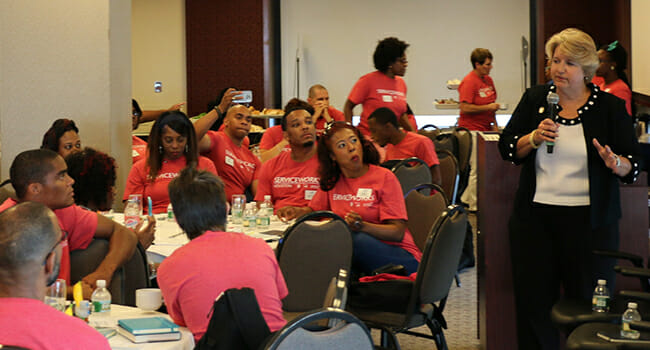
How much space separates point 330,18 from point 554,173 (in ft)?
32.1

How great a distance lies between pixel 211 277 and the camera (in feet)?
8.16

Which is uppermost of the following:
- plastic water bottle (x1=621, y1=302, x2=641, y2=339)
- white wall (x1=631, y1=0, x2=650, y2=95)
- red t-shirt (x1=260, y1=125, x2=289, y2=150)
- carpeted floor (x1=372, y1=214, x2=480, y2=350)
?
white wall (x1=631, y1=0, x2=650, y2=95)

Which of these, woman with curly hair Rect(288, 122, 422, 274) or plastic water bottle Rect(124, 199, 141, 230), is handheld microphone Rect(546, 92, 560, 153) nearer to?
woman with curly hair Rect(288, 122, 422, 274)

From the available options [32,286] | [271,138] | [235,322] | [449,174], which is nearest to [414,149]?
[449,174]

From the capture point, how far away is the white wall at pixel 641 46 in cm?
801

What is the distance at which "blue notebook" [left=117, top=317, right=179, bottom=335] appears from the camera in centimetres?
240

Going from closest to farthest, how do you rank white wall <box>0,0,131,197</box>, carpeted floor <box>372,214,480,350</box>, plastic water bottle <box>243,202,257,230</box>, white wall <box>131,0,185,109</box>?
1. plastic water bottle <box>243,202,257,230</box>
2. carpeted floor <box>372,214,480,350</box>
3. white wall <box>0,0,131,197</box>
4. white wall <box>131,0,185,109</box>

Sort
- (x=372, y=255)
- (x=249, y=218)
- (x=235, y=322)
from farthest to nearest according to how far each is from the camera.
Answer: (x=249, y=218) < (x=372, y=255) < (x=235, y=322)

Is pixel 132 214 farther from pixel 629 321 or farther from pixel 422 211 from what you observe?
pixel 629 321

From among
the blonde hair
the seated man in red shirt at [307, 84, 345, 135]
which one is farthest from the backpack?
the seated man in red shirt at [307, 84, 345, 135]

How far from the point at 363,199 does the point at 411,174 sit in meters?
1.46

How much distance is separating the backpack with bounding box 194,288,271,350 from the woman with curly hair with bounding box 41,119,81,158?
3.47 m

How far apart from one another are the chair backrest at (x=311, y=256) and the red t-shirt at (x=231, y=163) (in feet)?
7.34

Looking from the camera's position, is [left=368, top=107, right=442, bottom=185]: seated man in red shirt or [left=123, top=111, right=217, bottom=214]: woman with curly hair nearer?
[left=123, top=111, right=217, bottom=214]: woman with curly hair
